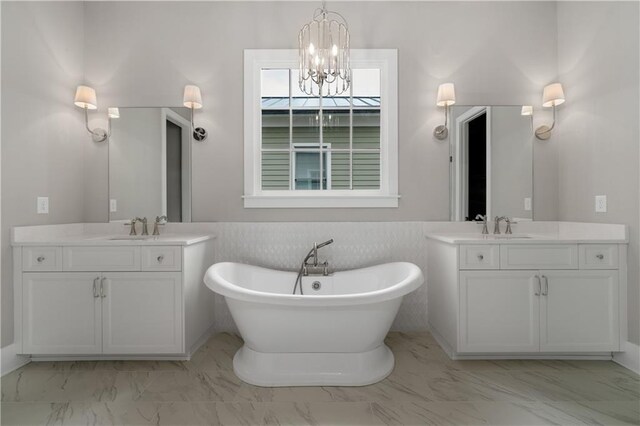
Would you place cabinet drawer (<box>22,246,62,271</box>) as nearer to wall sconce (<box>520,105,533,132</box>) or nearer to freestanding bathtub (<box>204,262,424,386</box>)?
freestanding bathtub (<box>204,262,424,386</box>)

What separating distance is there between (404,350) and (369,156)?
154cm

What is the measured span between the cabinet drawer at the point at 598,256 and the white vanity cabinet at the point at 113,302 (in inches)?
102

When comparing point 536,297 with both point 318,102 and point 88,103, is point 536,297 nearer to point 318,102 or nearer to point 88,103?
point 318,102

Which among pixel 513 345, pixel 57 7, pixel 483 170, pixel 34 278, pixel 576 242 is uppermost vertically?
pixel 57 7

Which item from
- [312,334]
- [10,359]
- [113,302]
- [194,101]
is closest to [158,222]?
[113,302]

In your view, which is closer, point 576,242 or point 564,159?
point 576,242

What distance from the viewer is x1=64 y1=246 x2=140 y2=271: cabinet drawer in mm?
Result: 2281

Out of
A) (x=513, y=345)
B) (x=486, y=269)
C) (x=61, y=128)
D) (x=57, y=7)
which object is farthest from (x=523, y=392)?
(x=57, y=7)

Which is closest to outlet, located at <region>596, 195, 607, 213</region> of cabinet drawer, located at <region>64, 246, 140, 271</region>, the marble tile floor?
the marble tile floor

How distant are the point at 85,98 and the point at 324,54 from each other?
186 centimetres

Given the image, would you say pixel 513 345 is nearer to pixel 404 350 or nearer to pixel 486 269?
pixel 486 269

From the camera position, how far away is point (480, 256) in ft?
7.50

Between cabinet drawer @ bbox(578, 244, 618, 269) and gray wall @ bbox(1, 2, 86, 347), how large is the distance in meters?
3.63

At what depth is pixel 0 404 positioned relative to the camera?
1.85 meters
